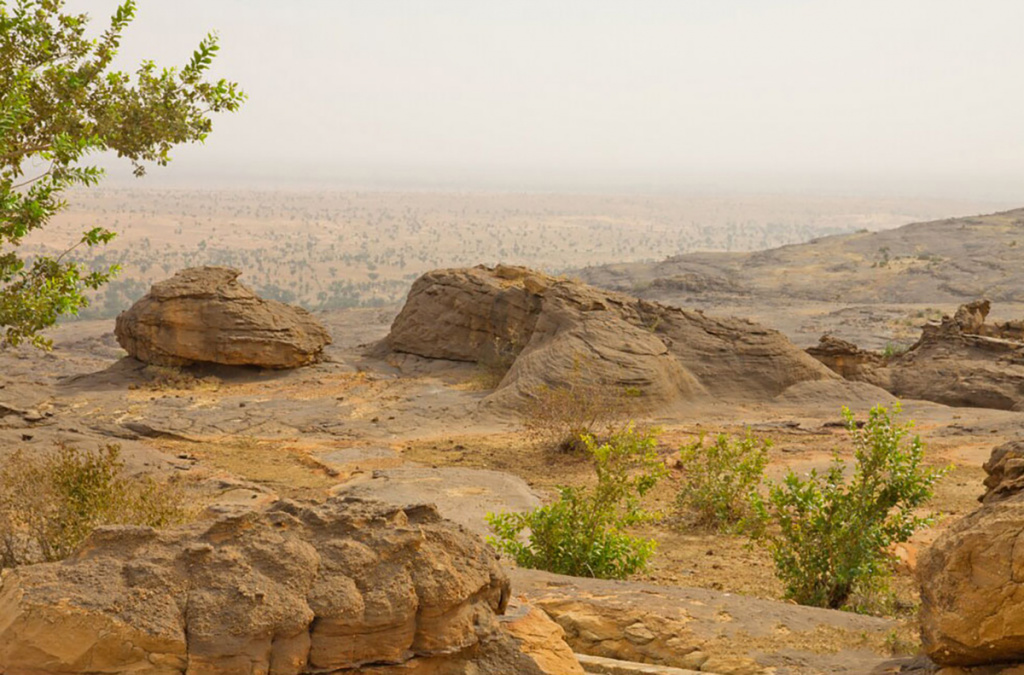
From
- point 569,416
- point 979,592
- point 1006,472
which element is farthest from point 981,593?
point 569,416

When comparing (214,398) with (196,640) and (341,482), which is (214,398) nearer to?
→ (341,482)

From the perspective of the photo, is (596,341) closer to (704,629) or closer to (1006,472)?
(704,629)

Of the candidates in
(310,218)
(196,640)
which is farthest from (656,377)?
(310,218)

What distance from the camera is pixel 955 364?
1908 cm

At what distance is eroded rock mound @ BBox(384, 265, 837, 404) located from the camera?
17.4 m

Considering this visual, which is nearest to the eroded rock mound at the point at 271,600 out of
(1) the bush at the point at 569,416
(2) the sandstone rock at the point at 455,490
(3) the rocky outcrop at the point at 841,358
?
(2) the sandstone rock at the point at 455,490

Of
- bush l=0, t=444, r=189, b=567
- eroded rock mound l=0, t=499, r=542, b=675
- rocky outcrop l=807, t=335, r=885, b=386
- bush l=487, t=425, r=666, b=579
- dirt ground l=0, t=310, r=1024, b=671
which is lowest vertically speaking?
dirt ground l=0, t=310, r=1024, b=671

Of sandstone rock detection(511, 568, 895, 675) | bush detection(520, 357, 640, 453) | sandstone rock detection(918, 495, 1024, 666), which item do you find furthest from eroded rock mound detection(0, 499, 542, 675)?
bush detection(520, 357, 640, 453)

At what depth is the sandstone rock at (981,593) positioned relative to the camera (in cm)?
400

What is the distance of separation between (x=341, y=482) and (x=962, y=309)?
15.7 meters

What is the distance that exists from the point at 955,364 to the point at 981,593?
54.0 feet

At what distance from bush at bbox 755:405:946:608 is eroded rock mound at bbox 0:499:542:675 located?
3406 millimetres

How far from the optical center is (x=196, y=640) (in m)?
3.76

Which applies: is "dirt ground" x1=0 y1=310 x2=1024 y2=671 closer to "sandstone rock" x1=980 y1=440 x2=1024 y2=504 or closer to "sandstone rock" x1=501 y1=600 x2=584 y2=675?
"sandstone rock" x1=980 y1=440 x2=1024 y2=504
